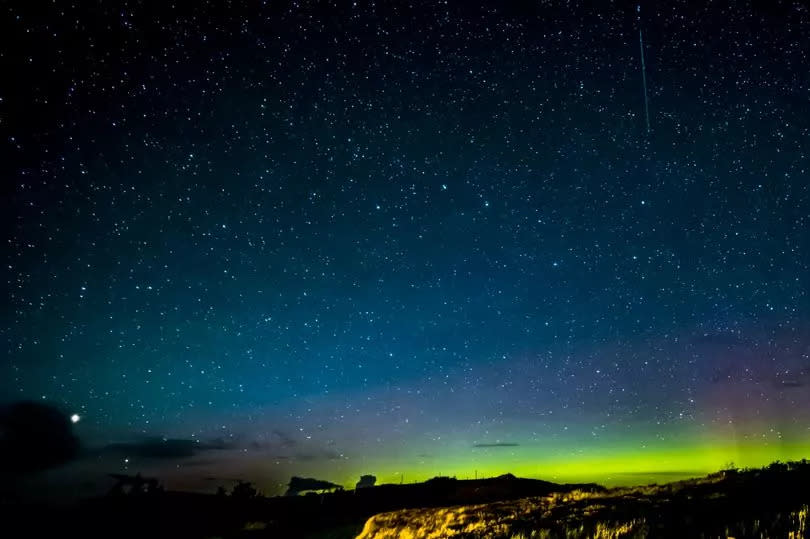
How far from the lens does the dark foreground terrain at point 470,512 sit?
25.3 feet

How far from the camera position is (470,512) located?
601 inches

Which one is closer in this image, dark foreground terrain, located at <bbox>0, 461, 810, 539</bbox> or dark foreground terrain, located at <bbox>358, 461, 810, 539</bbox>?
dark foreground terrain, located at <bbox>358, 461, 810, 539</bbox>

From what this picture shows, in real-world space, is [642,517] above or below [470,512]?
above

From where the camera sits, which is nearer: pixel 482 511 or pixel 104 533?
pixel 482 511

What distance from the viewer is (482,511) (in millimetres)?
15164

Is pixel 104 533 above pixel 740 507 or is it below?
below

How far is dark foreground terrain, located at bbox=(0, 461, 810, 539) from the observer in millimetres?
7715

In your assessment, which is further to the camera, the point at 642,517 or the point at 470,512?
the point at 470,512

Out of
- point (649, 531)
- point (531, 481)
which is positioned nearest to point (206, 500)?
point (531, 481)

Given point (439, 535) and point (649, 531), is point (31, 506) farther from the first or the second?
point (649, 531)

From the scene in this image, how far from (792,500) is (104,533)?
34695 mm

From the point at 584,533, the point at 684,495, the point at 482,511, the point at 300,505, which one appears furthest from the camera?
the point at 300,505

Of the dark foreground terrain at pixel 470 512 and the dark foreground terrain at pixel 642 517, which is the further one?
the dark foreground terrain at pixel 470 512

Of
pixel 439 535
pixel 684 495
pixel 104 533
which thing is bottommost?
pixel 104 533
